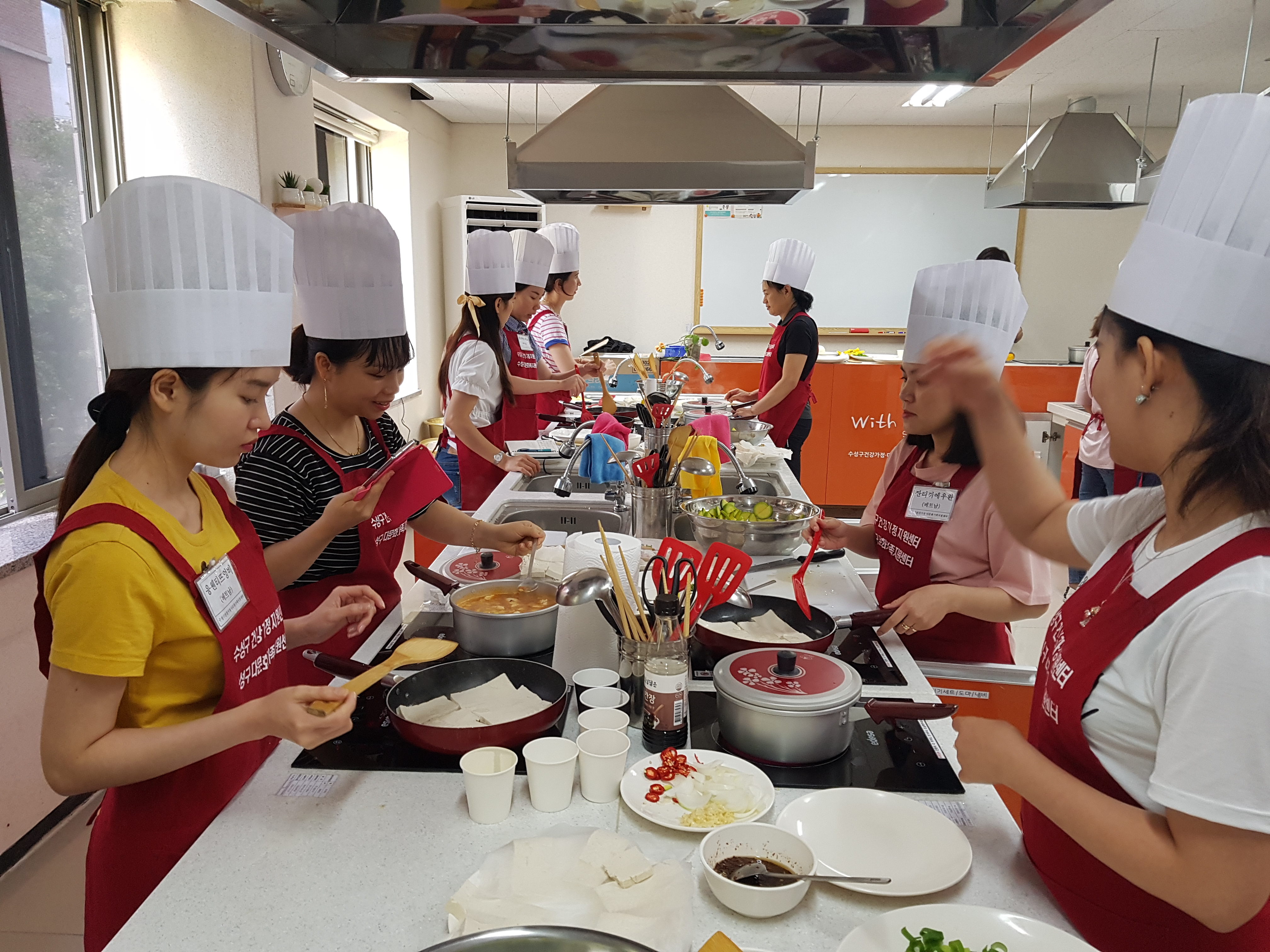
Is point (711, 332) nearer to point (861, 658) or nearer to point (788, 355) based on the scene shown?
point (788, 355)

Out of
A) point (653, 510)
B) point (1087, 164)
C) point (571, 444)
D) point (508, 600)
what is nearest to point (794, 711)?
point (508, 600)

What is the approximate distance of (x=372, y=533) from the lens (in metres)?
1.78

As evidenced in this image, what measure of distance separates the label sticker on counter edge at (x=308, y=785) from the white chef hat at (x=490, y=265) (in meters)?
2.75

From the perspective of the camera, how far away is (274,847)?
3.33 feet

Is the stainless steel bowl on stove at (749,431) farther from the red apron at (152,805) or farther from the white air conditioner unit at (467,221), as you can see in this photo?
the white air conditioner unit at (467,221)

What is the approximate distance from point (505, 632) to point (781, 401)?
3.49 meters

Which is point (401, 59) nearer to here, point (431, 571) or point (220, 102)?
point (431, 571)

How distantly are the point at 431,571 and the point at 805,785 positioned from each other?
94cm

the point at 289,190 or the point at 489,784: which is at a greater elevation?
the point at 289,190

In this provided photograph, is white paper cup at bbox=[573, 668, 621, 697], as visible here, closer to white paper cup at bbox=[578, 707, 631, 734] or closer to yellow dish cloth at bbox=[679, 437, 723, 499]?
white paper cup at bbox=[578, 707, 631, 734]

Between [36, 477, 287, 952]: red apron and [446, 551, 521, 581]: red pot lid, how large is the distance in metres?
0.59

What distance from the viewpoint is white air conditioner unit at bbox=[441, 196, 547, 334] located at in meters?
7.19

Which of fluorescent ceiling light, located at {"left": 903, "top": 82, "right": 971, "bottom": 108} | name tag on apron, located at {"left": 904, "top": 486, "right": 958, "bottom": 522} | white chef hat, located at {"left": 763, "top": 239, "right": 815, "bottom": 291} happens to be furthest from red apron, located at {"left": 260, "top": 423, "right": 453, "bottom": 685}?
fluorescent ceiling light, located at {"left": 903, "top": 82, "right": 971, "bottom": 108}

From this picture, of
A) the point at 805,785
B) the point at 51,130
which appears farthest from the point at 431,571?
the point at 51,130
